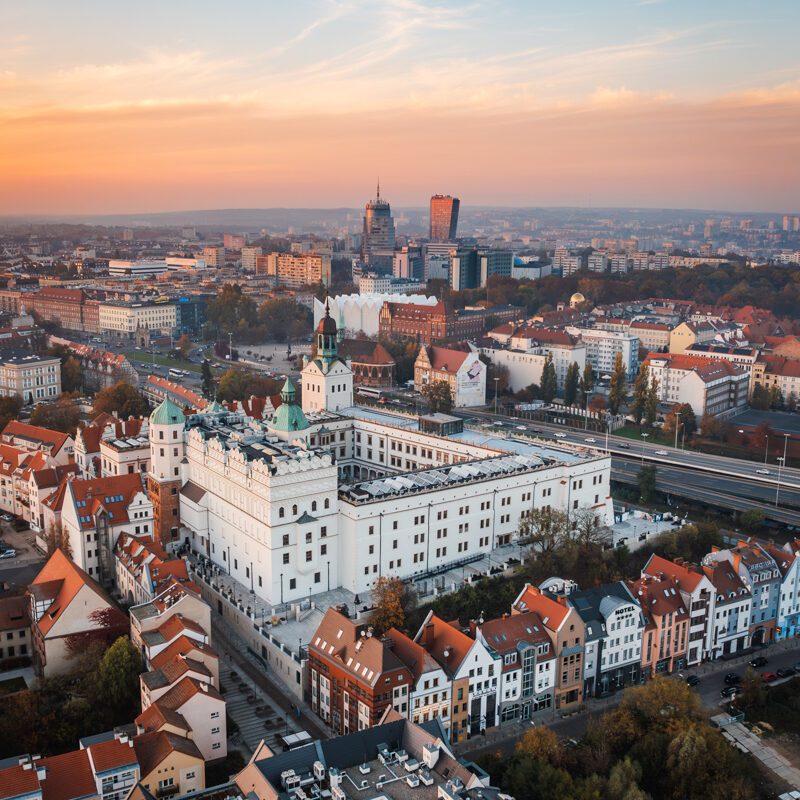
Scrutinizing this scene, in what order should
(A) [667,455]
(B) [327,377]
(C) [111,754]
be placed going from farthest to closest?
1. (A) [667,455]
2. (B) [327,377]
3. (C) [111,754]

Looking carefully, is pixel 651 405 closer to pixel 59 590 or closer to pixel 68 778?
pixel 59 590

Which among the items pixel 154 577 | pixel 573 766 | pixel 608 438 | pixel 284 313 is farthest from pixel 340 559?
pixel 284 313

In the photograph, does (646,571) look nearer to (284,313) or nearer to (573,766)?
(573,766)

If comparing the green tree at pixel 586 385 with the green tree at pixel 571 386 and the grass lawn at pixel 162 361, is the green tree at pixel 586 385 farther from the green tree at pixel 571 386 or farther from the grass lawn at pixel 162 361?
the grass lawn at pixel 162 361

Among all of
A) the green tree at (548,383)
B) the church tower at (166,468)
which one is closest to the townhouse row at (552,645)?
the church tower at (166,468)

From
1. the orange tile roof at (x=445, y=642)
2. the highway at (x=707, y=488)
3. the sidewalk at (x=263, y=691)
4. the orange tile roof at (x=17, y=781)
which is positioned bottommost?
the sidewalk at (x=263, y=691)

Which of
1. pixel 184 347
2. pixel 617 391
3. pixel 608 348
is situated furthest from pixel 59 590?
pixel 184 347

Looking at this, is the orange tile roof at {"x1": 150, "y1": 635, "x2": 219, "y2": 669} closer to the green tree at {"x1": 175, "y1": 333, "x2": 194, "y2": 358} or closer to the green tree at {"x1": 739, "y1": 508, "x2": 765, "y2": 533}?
the green tree at {"x1": 739, "y1": 508, "x2": 765, "y2": 533}
